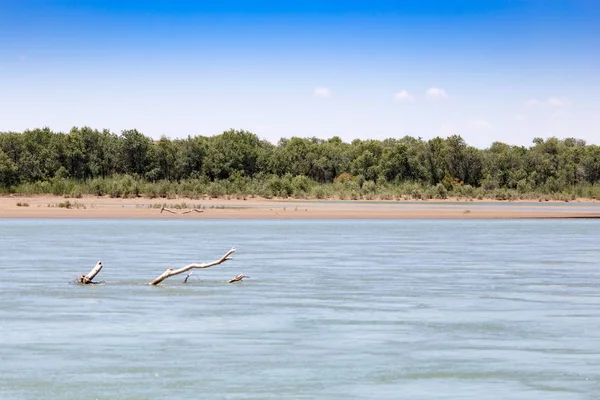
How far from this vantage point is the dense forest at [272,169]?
79.2m

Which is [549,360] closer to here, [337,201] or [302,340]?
[302,340]

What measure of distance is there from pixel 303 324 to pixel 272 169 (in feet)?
254

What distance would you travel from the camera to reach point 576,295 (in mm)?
22703

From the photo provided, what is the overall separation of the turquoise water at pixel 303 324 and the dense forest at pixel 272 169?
4408cm

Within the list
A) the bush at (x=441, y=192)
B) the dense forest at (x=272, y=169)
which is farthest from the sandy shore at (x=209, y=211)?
the bush at (x=441, y=192)

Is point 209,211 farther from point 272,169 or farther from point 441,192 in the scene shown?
point 272,169

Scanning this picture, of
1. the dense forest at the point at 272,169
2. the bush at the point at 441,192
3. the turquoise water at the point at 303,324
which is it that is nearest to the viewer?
the turquoise water at the point at 303,324

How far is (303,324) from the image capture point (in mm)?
18516

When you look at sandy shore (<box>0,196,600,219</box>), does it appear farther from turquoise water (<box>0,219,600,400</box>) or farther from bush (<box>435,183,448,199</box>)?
turquoise water (<box>0,219,600,400</box>)

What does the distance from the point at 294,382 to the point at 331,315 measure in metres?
5.75

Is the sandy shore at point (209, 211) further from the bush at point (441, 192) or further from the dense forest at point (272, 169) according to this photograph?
the bush at point (441, 192)

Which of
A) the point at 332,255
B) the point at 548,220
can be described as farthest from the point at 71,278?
the point at 548,220

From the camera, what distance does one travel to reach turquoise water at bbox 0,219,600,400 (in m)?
13.9

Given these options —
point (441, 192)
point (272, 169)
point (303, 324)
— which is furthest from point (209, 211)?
point (303, 324)
